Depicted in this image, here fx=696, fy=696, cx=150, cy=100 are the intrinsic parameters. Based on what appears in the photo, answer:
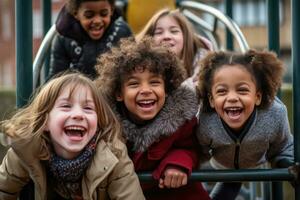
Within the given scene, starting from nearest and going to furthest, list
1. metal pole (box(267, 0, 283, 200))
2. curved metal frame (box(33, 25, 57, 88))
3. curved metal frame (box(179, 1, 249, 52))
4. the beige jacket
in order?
1. the beige jacket
2. metal pole (box(267, 0, 283, 200))
3. curved metal frame (box(33, 25, 57, 88))
4. curved metal frame (box(179, 1, 249, 52))

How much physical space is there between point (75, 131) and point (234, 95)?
1.62 ft

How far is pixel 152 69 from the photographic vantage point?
221 cm

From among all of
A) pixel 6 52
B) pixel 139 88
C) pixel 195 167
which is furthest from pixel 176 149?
pixel 6 52

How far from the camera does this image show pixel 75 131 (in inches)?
82.7

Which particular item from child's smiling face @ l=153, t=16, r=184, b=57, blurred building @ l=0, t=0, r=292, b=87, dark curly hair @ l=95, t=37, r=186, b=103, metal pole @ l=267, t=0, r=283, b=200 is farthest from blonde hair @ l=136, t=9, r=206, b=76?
blurred building @ l=0, t=0, r=292, b=87

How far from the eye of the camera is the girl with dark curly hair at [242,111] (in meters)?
2.15

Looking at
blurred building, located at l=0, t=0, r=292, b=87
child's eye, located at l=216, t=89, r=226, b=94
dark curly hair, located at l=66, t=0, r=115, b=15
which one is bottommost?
child's eye, located at l=216, t=89, r=226, b=94

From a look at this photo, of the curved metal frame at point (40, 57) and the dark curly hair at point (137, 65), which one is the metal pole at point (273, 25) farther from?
the curved metal frame at point (40, 57)

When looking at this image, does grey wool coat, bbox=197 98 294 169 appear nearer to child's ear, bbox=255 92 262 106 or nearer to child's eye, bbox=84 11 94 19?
child's ear, bbox=255 92 262 106

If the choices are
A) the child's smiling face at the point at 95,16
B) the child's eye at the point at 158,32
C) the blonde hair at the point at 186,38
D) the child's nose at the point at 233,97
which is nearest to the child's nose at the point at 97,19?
the child's smiling face at the point at 95,16

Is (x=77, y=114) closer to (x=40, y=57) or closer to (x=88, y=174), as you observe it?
(x=88, y=174)

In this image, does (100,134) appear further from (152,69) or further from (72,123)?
(152,69)

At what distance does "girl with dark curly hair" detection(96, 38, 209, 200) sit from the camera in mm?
2174

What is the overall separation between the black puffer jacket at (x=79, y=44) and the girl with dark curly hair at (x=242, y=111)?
2.55 ft
